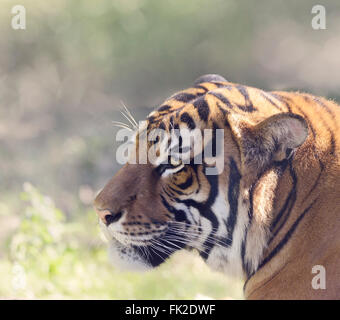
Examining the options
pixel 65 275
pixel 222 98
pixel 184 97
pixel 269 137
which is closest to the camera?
pixel 269 137

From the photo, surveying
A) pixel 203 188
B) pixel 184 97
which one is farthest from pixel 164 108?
pixel 203 188

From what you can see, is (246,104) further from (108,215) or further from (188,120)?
(108,215)

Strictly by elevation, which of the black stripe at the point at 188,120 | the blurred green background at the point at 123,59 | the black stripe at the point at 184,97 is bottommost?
the black stripe at the point at 188,120

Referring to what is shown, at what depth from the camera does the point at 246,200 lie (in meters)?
1.74

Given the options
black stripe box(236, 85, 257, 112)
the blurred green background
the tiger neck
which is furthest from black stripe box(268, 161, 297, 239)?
the blurred green background

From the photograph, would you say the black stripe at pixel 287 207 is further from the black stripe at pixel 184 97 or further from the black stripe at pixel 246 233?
the black stripe at pixel 184 97

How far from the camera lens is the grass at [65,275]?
10.4 feet

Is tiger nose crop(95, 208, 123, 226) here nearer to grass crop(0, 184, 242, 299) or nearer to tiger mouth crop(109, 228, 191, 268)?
tiger mouth crop(109, 228, 191, 268)

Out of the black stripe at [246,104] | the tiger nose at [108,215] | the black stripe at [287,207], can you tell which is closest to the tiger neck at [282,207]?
the black stripe at [287,207]

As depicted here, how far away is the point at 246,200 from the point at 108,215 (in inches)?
18.1

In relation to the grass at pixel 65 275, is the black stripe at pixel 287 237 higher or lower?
higher

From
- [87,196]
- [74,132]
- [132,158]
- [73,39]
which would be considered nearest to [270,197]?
[132,158]

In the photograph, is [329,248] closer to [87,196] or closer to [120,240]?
[120,240]

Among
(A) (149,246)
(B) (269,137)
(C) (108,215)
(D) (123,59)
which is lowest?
(A) (149,246)
